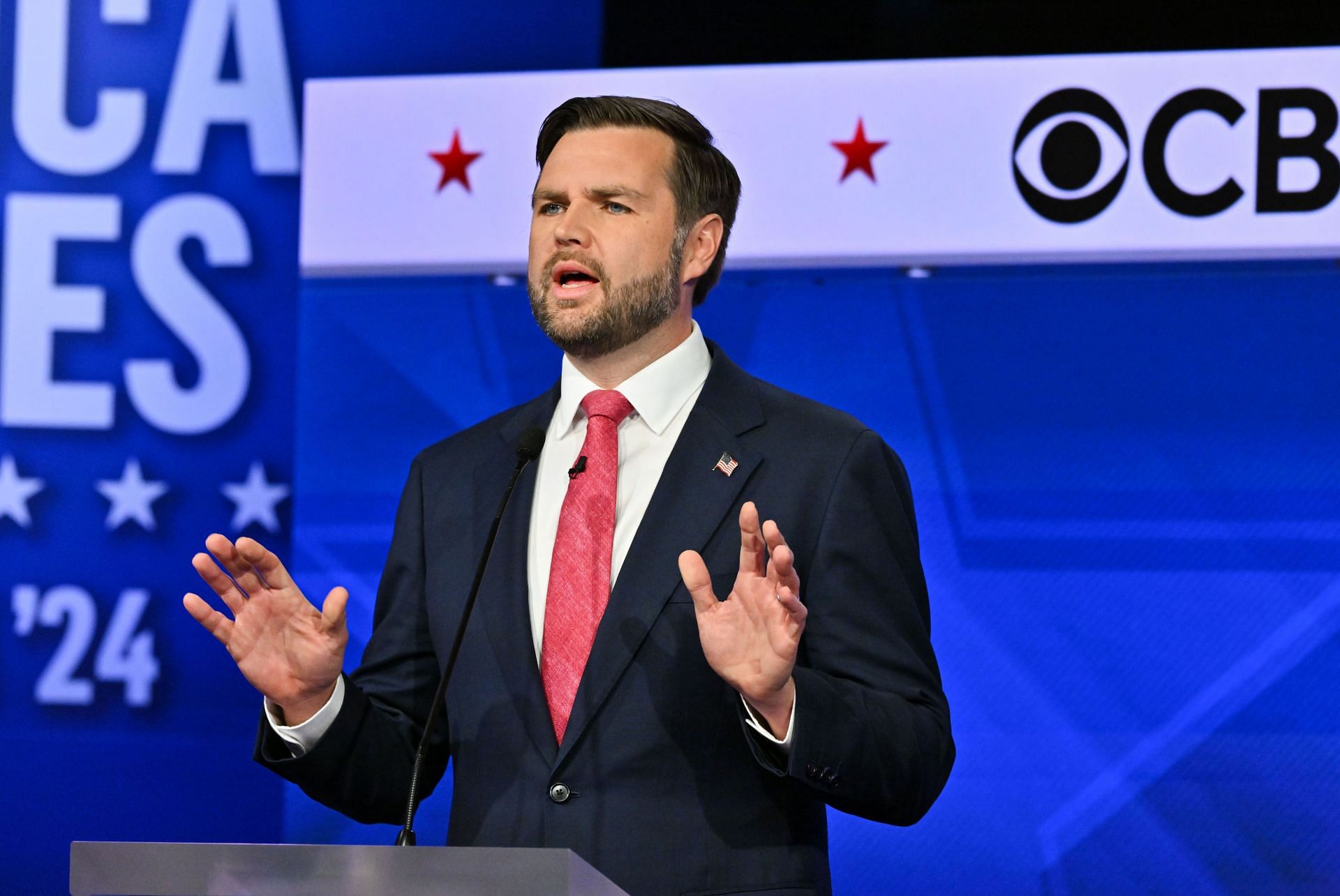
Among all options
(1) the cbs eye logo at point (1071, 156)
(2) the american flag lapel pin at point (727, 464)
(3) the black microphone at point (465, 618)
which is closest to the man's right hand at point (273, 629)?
(3) the black microphone at point (465, 618)

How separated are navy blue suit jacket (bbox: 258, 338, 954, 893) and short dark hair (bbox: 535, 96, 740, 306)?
0.38 metres

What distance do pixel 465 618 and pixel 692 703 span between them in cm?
31

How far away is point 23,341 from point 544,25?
56.8 inches

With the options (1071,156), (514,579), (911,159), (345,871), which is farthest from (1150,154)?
(345,871)

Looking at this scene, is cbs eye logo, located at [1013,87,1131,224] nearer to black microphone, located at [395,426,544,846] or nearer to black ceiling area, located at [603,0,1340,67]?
black ceiling area, located at [603,0,1340,67]

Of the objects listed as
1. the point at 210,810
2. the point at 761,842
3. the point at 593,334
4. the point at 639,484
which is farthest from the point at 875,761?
the point at 210,810

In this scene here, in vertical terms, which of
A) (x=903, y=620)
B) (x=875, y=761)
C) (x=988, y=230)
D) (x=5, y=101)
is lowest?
(x=875, y=761)

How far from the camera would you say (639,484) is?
2248mm

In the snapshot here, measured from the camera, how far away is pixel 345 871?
4.77ft

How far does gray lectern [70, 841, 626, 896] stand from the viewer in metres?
1.41

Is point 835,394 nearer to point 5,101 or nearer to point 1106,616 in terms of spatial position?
point 1106,616

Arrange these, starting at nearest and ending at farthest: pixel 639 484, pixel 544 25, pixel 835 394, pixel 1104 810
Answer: pixel 639 484, pixel 1104 810, pixel 835 394, pixel 544 25

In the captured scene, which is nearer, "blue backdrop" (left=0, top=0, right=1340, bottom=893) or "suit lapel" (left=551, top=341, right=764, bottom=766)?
"suit lapel" (left=551, top=341, right=764, bottom=766)

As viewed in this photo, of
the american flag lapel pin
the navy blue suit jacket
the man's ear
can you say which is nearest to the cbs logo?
the man's ear
